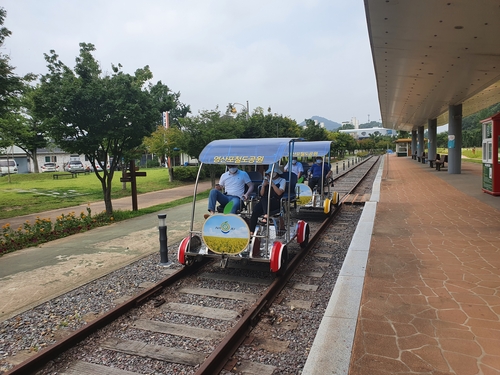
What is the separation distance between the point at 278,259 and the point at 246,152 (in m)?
1.78

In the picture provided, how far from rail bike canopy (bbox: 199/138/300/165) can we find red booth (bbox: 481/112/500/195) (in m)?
8.78

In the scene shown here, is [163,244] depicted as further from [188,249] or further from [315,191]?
[315,191]

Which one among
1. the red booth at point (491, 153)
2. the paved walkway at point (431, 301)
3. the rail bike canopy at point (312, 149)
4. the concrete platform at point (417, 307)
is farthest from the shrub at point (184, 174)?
the concrete platform at point (417, 307)

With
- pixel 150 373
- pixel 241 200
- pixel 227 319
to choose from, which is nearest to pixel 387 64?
pixel 241 200

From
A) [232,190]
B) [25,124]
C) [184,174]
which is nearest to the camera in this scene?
[232,190]

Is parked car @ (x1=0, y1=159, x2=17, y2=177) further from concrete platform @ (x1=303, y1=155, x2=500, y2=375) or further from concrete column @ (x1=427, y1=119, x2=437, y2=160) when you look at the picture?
concrete platform @ (x1=303, y1=155, x2=500, y2=375)

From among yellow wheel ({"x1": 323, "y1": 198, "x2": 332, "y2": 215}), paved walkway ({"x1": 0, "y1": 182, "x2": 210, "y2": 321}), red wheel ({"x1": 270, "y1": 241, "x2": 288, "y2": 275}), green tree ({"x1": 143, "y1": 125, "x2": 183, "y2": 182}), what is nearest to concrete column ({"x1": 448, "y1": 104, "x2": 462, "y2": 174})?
yellow wheel ({"x1": 323, "y1": 198, "x2": 332, "y2": 215})

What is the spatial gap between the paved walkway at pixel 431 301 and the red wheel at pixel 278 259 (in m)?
1.25

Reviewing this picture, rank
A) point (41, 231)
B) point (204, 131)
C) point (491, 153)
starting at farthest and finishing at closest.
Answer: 1. point (204, 131)
2. point (491, 153)
3. point (41, 231)

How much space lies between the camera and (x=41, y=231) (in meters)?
8.88

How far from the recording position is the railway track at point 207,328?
359cm

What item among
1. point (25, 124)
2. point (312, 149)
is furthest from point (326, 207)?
point (25, 124)

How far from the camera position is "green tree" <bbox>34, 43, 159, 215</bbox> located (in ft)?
32.0

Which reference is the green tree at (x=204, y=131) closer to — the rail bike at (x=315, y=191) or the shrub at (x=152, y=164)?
the rail bike at (x=315, y=191)
